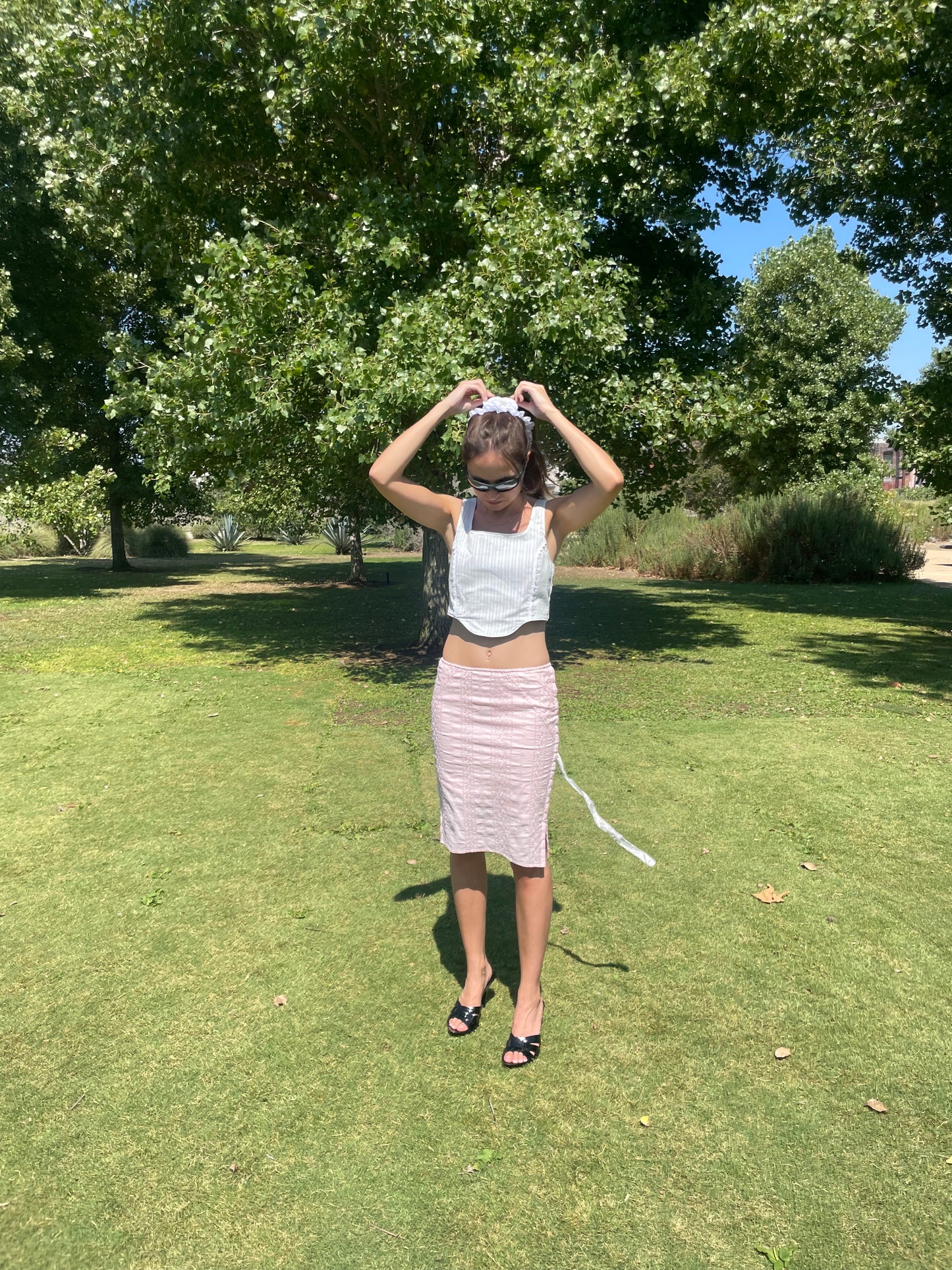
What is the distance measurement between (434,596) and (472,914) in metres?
9.23

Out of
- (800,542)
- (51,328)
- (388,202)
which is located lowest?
(800,542)

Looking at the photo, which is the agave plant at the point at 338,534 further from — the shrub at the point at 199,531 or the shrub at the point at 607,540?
the shrub at the point at 199,531

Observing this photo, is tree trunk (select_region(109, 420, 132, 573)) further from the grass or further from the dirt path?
the dirt path

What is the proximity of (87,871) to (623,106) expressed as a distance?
9.65 meters

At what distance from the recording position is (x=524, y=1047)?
3.18m

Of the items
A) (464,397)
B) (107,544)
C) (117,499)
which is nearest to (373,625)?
(464,397)

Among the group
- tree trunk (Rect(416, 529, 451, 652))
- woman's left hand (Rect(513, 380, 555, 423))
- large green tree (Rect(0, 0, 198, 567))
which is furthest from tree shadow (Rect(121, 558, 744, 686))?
woman's left hand (Rect(513, 380, 555, 423))

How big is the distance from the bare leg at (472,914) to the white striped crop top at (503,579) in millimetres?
891

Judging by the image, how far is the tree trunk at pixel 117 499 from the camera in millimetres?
24125

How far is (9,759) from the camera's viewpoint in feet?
23.1

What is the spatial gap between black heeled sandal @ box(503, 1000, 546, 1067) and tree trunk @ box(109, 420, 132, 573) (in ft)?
71.3

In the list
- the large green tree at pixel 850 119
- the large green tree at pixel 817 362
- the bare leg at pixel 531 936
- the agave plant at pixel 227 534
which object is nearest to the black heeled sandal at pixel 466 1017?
the bare leg at pixel 531 936

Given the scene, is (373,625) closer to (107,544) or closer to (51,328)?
(51,328)

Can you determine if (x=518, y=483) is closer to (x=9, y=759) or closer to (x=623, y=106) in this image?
(x=9, y=759)
